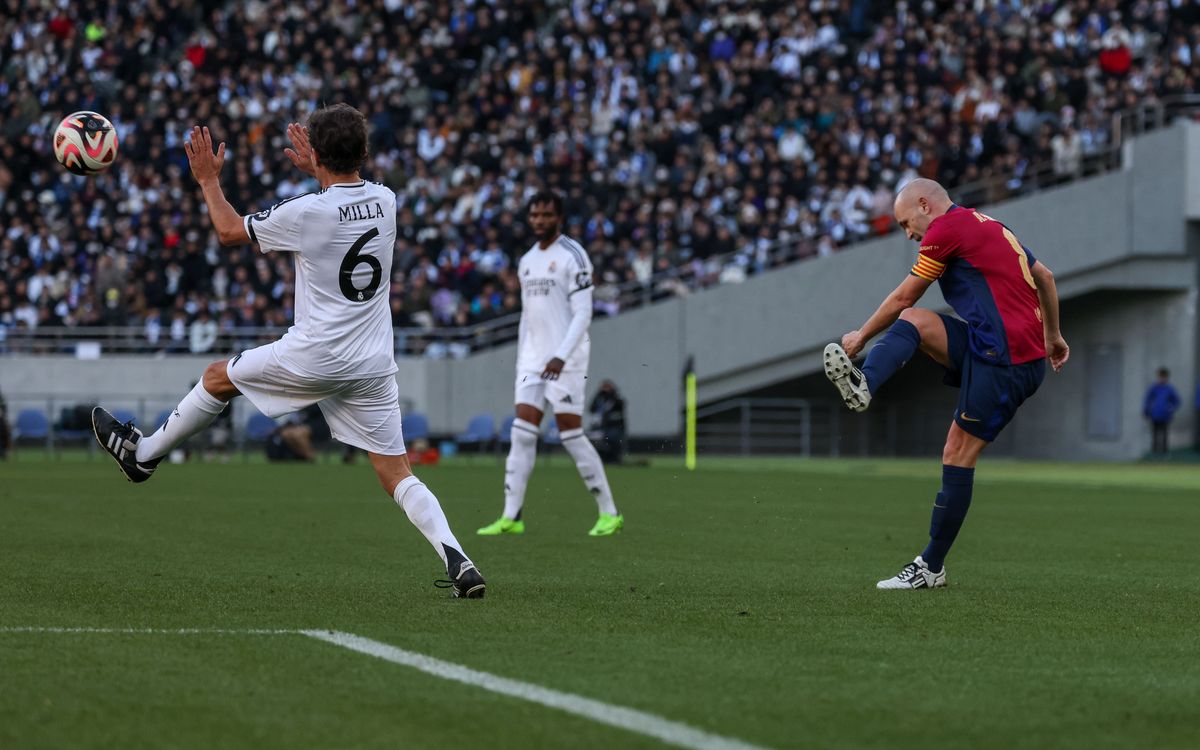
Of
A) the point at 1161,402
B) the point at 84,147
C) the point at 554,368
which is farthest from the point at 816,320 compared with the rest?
the point at 84,147

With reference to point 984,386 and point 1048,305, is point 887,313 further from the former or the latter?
point 1048,305

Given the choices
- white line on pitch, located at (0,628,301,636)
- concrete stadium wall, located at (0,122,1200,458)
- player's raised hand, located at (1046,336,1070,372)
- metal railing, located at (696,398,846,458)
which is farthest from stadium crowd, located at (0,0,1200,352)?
white line on pitch, located at (0,628,301,636)

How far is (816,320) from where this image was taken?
32281 millimetres

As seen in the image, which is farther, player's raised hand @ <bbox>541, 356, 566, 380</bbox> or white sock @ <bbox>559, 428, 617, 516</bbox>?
white sock @ <bbox>559, 428, 617, 516</bbox>

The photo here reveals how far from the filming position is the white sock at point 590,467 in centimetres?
1279

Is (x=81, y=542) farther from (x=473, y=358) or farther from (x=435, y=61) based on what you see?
(x=435, y=61)

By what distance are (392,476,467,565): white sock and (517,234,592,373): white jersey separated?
483 centimetres

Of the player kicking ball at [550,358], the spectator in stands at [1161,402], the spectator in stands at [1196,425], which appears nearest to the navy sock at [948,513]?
the player kicking ball at [550,358]

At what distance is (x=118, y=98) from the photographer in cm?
3753

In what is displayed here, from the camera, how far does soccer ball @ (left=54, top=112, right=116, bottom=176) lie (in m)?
9.15

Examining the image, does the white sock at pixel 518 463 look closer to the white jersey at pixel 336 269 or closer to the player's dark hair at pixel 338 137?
the white jersey at pixel 336 269

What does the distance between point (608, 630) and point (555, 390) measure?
20.3 feet

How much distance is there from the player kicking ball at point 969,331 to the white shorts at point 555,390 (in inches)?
181

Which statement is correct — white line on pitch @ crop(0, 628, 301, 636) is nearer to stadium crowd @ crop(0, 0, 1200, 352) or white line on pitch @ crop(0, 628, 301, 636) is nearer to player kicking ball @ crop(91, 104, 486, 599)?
player kicking ball @ crop(91, 104, 486, 599)
